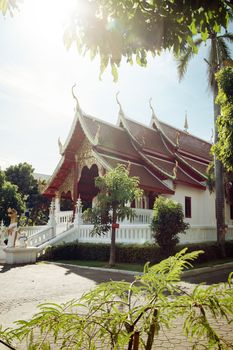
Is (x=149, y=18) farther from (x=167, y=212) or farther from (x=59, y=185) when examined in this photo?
(x=59, y=185)

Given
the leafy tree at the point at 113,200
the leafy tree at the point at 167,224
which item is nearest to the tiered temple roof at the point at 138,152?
the leafy tree at the point at 113,200

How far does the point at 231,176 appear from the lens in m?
18.6

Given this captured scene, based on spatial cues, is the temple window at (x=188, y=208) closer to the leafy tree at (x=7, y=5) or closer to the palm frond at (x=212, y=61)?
the palm frond at (x=212, y=61)

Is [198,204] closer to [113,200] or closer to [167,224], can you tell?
[167,224]

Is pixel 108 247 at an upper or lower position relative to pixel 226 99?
lower

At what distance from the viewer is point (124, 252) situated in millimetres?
13445

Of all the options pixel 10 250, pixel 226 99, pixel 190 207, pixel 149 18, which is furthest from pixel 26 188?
pixel 149 18

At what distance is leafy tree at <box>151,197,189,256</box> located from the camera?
11.5 meters

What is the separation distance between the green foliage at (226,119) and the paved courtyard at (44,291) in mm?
4794

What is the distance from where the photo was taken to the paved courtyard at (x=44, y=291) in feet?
14.5

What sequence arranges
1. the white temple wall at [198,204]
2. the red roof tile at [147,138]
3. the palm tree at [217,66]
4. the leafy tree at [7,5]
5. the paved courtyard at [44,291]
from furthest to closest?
the red roof tile at [147,138] < the white temple wall at [198,204] < the palm tree at [217,66] < the paved courtyard at [44,291] < the leafy tree at [7,5]

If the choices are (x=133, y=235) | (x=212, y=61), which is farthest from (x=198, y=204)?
(x=133, y=235)

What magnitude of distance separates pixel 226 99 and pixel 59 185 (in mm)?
14013

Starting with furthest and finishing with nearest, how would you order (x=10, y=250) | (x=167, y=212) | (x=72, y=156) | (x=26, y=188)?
1. (x=26, y=188)
2. (x=72, y=156)
3. (x=10, y=250)
4. (x=167, y=212)
